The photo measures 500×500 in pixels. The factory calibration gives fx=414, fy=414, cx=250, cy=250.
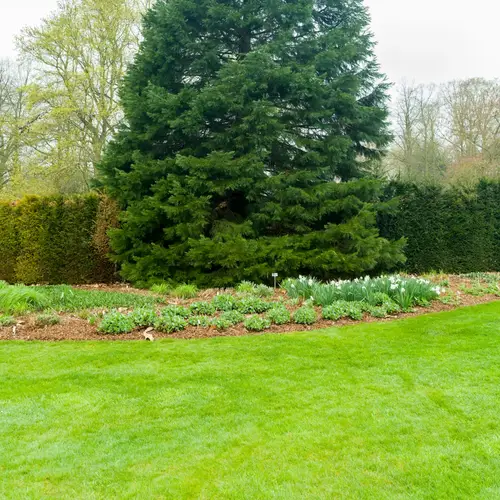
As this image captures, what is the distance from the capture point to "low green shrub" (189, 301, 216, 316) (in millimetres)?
5773

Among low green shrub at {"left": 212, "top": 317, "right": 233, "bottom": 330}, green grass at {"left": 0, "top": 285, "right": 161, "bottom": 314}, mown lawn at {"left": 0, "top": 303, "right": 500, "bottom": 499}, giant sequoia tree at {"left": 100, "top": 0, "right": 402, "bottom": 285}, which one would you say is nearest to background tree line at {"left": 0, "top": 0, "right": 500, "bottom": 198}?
giant sequoia tree at {"left": 100, "top": 0, "right": 402, "bottom": 285}

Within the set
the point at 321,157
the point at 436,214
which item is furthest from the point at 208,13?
the point at 436,214

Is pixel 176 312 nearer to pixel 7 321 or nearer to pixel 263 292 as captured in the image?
pixel 263 292

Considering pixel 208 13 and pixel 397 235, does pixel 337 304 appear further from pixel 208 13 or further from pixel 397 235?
pixel 208 13

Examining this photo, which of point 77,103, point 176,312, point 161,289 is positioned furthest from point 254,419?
point 77,103

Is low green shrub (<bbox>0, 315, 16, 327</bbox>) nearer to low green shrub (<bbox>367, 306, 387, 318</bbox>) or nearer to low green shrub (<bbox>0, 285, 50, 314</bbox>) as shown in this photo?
low green shrub (<bbox>0, 285, 50, 314</bbox>)

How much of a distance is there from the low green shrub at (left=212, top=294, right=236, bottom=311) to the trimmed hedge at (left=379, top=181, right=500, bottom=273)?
5922mm

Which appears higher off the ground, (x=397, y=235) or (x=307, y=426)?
(x=397, y=235)

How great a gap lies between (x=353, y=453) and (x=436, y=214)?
991cm

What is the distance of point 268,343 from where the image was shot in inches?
181

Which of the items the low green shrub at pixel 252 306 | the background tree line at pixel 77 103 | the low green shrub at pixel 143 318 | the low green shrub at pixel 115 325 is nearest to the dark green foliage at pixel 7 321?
the low green shrub at pixel 115 325

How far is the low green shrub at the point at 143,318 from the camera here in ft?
17.4

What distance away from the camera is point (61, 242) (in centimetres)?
1052

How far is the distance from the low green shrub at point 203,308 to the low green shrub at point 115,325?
3.10ft
